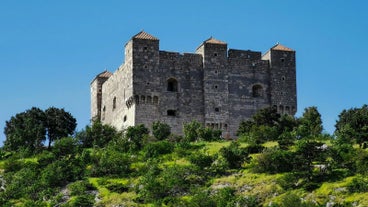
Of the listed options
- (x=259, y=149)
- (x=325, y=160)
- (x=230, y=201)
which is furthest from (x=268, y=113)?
(x=230, y=201)

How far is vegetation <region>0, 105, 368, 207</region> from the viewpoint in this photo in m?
49.0

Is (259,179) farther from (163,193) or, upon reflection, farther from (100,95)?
(100,95)

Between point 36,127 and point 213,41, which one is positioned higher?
point 213,41

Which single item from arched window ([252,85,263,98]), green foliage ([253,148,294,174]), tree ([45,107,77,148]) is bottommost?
green foliage ([253,148,294,174])

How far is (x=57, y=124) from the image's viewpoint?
228 ft

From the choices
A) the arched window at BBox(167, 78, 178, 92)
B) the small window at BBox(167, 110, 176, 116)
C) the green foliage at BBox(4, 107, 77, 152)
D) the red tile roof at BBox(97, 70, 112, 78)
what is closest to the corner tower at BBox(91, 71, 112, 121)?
the red tile roof at BBox(97, 70, 112, 78)

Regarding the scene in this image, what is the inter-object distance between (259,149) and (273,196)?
9.30 m

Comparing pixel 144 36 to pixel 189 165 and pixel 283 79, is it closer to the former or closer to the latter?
pixel 283 79

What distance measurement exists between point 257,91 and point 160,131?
10.2 metres

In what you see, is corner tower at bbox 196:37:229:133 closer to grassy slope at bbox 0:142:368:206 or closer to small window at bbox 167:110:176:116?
small window at bbox 167:110:176:116

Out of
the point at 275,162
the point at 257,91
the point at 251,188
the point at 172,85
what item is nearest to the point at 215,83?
the point at 172,85

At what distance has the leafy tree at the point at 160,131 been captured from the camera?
212ft

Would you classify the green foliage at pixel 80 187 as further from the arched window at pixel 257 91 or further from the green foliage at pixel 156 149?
the arched window at pixel 257 91

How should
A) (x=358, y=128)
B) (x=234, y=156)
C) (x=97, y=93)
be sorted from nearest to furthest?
(x=234, y=156) → (x=358, y=128) → (x=97, y=93)
